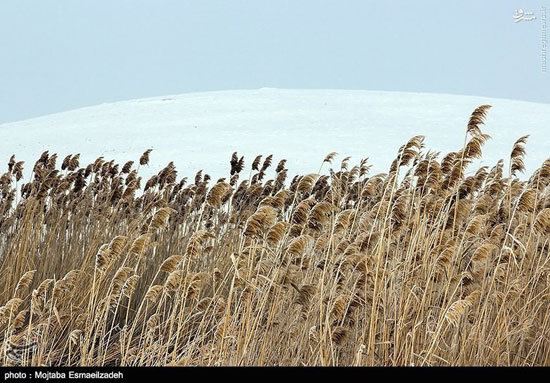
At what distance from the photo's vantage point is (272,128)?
18688 millimetres

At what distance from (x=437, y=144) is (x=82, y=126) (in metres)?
9.85

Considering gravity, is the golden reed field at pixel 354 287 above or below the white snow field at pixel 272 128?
above

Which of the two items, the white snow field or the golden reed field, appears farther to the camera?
the white snow field

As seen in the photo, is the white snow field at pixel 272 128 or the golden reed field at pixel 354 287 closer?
the golden reed field at pixel 354 287

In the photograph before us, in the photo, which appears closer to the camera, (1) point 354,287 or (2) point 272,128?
(1) point 354,287

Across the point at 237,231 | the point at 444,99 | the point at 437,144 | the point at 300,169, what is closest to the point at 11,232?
the point at 237,231

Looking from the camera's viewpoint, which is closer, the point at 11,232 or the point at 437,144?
the point at 11,232

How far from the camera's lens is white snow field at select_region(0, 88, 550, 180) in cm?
1614

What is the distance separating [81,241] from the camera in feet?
18.6

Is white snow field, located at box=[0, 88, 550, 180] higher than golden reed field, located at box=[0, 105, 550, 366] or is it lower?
lower

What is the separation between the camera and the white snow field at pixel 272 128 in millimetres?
16141

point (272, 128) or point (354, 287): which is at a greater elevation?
point (354, 287)
